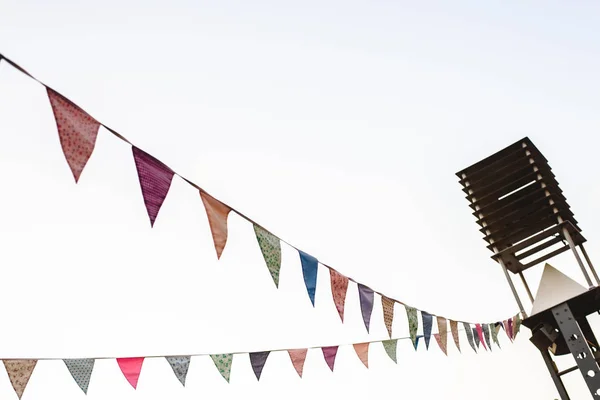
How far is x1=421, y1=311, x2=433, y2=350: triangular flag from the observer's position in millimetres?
8203

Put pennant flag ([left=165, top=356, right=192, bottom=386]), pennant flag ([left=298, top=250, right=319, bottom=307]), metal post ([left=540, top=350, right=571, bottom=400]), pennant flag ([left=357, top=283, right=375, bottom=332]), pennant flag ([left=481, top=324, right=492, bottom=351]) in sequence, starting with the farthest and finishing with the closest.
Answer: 1. pennant flag ([left=481, top=324, right=492, bottom=351])
2. metal post ([left=540, top=350, right=571, bottom=400])
3. pennant flag ([left=357, top=283, right=375, bottom=332])
4. pennant flag ([left=165, top=356, right=192, bottom=386])
5. pennant flag ([left=298, top=250, right=319, bottom=307])

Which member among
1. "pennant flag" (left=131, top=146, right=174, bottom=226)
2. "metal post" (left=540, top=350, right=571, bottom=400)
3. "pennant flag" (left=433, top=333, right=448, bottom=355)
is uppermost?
"pennant flag" (left=131, top=146, right=174, bottom=226)

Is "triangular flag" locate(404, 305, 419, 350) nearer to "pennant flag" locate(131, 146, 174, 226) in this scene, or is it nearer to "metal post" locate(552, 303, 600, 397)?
"metal post" locate(552, 303, 600, 397)

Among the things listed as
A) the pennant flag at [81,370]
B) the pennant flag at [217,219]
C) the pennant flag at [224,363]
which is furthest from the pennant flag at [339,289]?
the pennant flag at [81,370]

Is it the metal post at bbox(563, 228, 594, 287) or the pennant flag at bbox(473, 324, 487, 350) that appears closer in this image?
the metal post at bbox(563, 228, 594, 287)

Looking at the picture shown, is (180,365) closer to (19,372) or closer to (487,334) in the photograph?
(19,372)

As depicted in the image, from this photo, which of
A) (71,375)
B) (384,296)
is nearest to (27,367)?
(71,375)

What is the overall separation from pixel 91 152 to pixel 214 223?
1.37 meters

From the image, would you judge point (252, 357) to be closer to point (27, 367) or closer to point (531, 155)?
point (27, 367)

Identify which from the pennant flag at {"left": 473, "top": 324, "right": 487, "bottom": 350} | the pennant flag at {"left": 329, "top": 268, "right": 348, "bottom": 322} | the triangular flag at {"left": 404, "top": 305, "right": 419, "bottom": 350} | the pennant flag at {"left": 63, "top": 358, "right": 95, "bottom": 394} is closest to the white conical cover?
the triangular flag at {"left": 404, "top": 305, "right": 419, "bottom": 350}

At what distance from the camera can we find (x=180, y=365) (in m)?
7.00

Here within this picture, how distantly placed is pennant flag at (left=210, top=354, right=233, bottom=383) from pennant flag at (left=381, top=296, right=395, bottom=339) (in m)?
1.94

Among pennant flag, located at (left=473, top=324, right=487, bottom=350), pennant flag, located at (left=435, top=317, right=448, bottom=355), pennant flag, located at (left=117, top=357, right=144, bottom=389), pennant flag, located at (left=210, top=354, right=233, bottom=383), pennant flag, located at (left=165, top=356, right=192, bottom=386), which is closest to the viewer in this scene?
pennant flag, located at (left=117, top=357, right=144, bottom=389)

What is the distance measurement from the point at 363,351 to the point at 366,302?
136 centimetres
